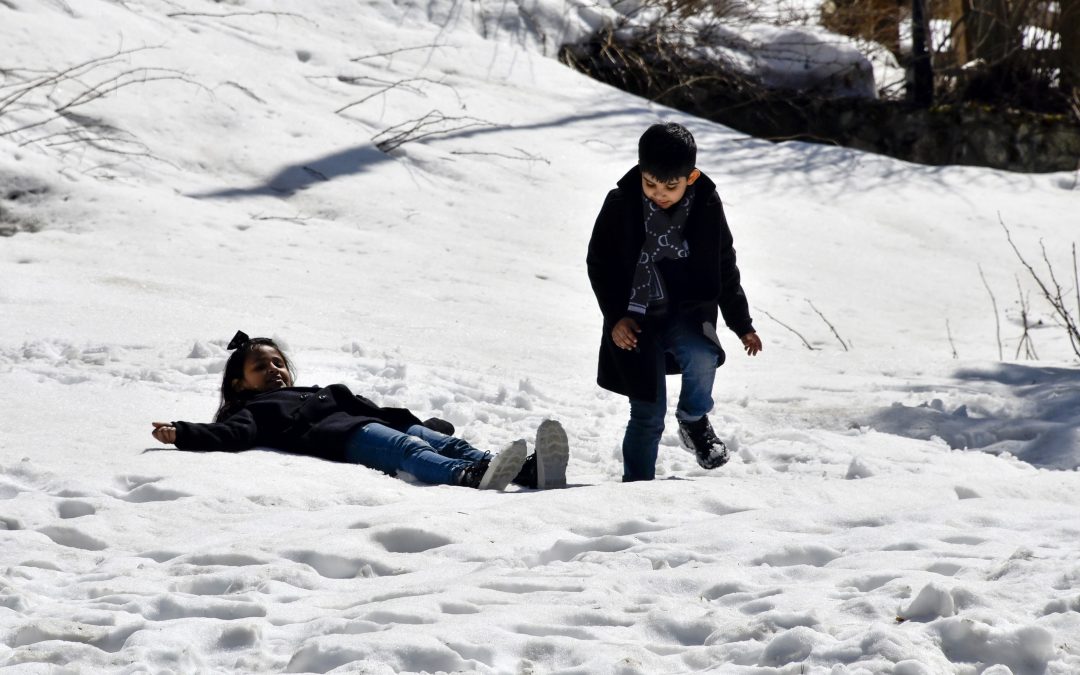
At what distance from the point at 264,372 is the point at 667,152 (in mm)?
2208

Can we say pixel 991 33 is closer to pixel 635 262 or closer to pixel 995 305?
pixel 995 305

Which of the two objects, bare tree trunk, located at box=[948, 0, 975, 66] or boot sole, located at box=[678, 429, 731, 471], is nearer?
boot sole, located at box=[678, 429, 731, 471]

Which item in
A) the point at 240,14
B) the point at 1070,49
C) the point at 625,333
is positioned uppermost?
the point at 240,14

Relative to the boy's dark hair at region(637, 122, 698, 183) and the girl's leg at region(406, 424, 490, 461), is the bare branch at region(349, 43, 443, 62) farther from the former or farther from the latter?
the boy's dark hair at region(637, 122, 698, 183)

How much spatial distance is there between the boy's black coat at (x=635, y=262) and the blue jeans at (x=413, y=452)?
0.70m

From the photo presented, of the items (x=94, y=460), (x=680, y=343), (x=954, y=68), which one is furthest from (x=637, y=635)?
(x=954, y=68)

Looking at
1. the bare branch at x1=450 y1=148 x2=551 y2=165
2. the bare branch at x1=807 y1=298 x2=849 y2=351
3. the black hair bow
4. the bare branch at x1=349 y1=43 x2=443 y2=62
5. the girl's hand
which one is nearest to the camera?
the girl's hand

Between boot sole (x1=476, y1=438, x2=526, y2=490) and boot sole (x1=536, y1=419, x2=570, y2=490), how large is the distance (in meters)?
0.08

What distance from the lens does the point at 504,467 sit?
4.84m

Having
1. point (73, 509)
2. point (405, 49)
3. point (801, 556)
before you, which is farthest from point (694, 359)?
point (405, 49)

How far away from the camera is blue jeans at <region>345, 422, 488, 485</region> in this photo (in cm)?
504

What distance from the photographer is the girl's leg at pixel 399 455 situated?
5.03 m

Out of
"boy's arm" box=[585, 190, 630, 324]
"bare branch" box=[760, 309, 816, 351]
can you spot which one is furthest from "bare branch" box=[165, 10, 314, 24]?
"boy's arm" box=[585, 190, 630, 324]

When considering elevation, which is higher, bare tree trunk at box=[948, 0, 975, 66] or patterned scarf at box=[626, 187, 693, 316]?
bare tree trunk at box=[948, 0, 975, 66]
